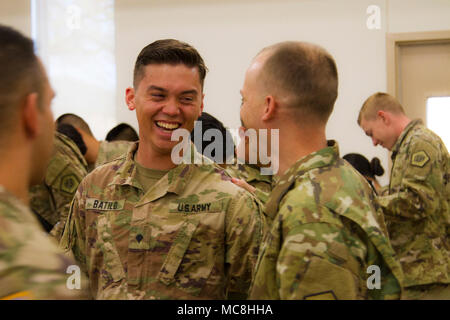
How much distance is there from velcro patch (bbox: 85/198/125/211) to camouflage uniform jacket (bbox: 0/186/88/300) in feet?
2.55

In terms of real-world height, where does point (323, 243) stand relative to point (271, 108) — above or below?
below

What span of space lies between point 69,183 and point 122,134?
55.6 inches

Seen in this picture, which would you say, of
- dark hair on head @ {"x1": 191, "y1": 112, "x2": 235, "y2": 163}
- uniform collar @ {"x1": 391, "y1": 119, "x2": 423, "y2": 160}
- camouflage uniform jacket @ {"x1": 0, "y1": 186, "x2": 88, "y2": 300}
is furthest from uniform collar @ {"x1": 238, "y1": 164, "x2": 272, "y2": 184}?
camouflage uniform jacket @ {"x1": 0, "y1": 186, "x2": 88, "y2": 300}

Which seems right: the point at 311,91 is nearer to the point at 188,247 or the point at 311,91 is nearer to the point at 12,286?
the point at 188,247

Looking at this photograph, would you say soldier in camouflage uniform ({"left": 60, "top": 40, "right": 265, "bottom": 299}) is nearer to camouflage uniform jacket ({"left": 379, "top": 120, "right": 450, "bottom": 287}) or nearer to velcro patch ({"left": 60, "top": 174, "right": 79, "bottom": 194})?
velcro patch ({"left": 60, "top": 174, "right": 79, "bottom": 194})

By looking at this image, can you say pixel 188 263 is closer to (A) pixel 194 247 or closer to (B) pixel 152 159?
(A) pixel 194 247

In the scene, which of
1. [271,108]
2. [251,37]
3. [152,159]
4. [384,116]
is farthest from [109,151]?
[271,108]

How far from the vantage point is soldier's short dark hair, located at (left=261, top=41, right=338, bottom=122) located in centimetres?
139

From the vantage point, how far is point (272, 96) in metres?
1.42

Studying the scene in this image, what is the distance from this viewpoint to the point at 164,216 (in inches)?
67.1

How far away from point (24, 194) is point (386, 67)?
372 centimetres

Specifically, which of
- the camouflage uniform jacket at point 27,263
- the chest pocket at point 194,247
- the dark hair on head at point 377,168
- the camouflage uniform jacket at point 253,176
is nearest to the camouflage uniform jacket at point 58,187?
the camouflage uniform jacket at point 253,176

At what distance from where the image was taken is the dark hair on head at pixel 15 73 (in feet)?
3.40

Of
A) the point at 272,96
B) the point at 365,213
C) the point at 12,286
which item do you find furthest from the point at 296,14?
the point at 12,286
